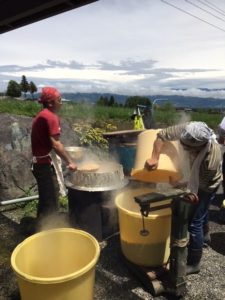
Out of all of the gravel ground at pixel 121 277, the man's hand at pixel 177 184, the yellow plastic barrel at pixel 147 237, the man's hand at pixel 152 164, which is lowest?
the gravel ground at pixel 121 277

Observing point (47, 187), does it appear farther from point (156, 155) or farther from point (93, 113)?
point (93, 113)

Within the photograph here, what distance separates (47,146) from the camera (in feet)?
13.2

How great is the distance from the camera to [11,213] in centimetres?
518

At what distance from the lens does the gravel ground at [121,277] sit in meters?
3.14

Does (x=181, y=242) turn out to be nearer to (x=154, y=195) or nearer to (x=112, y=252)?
(x=154, y=195)

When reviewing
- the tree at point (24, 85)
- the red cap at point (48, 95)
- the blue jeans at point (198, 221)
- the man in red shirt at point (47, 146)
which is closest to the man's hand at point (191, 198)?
the blue jeans at point (198, 221)

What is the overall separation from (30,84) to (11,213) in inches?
939

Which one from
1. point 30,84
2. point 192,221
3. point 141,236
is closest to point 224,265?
point 192,221

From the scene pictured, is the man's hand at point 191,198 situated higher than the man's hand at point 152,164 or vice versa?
the man's hand at point 152,164

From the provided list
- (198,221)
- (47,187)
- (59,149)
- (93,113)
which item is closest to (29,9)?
(59,149)

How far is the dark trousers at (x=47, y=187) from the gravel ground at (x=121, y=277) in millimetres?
534

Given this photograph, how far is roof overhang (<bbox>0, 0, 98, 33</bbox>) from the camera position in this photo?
2.92 meters

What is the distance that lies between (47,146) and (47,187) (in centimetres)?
52

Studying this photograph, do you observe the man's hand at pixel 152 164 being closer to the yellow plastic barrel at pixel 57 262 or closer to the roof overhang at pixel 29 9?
the yellow plastic barrel at pixel 57 262
